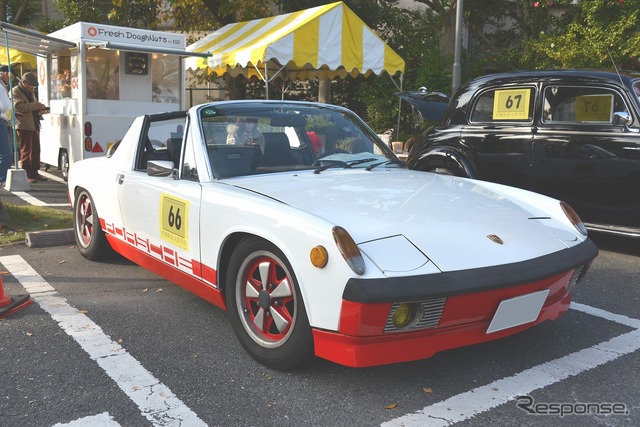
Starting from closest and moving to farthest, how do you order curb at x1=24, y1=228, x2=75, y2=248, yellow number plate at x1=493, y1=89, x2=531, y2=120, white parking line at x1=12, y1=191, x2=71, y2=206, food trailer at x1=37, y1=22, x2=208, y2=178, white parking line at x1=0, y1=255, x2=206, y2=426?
white parking line at x1=0, y1=255, x2=206, y2=426 < curb at x1=24, y1=228, x2=75, y2=248 < yellow number plate at x1=493, y1=89, x2=531, y2=120 < white parking line at x1=12, y1=191, x2=71, y2=206 < food trailer at x1=37, y1=22, x2=208, y2=178

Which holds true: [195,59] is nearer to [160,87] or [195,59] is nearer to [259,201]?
[160,87]

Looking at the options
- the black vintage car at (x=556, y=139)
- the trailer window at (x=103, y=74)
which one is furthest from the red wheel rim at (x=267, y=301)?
the trailer window at (x=103, y=74)

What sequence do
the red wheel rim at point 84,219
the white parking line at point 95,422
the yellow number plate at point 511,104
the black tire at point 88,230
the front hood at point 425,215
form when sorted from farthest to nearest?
the yellow number plate at point 511,104
the red wheel rim at point 84,219
the black tire at point 88,230
the front hood at point 425,215
the white parking line at point 95,422

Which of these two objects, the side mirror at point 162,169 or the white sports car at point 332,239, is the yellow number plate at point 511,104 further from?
the side mirror at point 162,169

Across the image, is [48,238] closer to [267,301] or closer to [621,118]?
[267,301]

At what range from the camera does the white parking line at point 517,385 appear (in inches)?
106

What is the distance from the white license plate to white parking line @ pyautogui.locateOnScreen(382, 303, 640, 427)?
0.31m

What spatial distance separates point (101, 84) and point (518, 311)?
9.09m

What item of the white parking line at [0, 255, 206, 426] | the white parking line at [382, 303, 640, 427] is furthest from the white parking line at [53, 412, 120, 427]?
the white parking line at [382, 303, 640, 427]

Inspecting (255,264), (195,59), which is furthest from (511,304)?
(195,59)

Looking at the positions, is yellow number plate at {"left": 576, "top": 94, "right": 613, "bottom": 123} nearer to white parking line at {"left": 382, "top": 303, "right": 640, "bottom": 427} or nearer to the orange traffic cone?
white parking line at {"left": 382, "top": 303, "right": 640, "bottom": 427}
